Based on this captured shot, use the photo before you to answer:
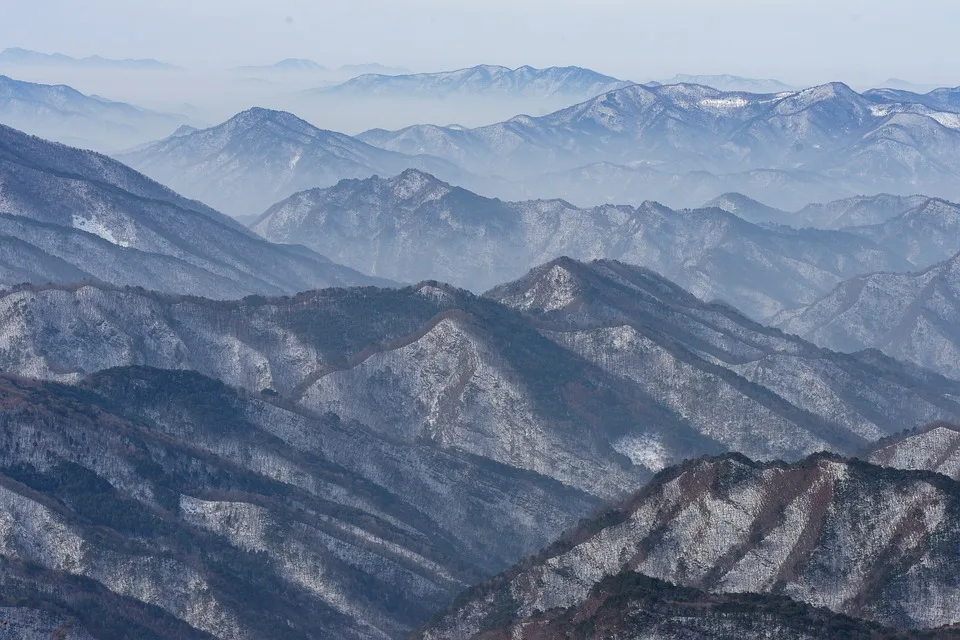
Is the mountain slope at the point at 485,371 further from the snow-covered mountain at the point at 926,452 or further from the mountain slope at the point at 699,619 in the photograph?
the mountain slope at the point at 699,619

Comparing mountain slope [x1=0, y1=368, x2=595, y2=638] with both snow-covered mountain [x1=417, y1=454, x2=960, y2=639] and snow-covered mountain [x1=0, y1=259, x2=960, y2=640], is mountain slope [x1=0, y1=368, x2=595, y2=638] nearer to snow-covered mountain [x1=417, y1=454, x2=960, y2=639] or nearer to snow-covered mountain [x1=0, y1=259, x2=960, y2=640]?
snow-covered mountain [x1=0, y1=259, x2=960, y2=640]

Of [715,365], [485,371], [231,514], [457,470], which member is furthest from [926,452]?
[231,514]

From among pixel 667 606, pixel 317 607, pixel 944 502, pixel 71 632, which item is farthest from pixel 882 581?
pixel 71 632

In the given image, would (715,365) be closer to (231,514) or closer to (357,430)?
(357,430)

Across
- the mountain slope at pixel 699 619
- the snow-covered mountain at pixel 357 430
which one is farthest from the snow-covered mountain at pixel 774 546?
the mountain slope at pixel 699 619

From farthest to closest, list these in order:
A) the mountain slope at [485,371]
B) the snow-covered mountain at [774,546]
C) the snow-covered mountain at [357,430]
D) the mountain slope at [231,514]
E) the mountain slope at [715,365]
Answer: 1. the mountain slope at [715,365]
2. the mountain slope at [485,371]
3. the snow-covered mountain at [357,430]
4. the mountain slope at [231,514]
5. the snow-covered mountain at [774,546]

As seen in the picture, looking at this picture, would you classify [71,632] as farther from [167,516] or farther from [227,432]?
[227,432]
